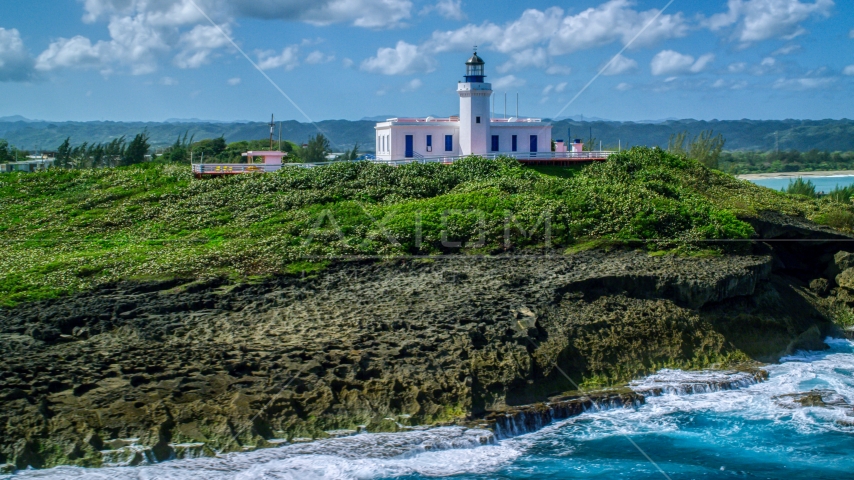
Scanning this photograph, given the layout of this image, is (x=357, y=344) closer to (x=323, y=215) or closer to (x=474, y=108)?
(x=323, y=215)

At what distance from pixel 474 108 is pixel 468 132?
1.16 metres

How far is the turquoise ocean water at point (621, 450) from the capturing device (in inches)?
557

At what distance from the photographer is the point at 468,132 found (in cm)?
3816

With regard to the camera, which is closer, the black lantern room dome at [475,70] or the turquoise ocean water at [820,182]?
the black lantern room dome at [475,70]

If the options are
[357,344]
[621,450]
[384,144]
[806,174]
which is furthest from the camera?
[806,174]

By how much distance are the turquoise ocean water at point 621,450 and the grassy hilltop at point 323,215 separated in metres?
7.97

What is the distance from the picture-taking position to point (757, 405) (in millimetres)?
18203

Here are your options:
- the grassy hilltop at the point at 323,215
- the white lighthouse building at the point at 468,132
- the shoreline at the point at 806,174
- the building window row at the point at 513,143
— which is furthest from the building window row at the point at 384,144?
the shoreline at the point at 806,174

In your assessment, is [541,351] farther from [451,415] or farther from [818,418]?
[818,418]

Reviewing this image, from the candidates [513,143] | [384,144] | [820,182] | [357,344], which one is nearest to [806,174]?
[820,182]

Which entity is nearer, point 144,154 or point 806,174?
point 144,154

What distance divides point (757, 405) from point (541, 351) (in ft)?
16.3

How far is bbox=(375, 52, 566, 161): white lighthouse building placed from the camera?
3788cm

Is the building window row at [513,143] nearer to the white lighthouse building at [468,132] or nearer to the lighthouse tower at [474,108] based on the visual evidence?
the white lighthouse building at [468,132]
